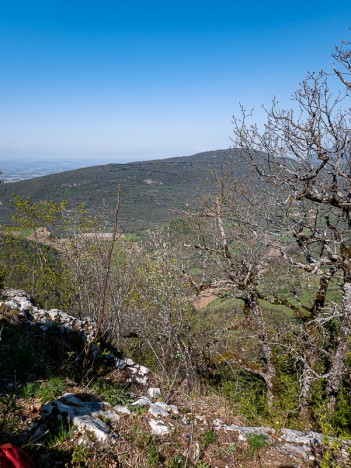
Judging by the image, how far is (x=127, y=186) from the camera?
111 m

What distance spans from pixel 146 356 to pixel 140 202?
8418 centimetres

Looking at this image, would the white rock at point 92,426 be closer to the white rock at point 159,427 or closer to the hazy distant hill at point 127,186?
the white rock at point 159,427

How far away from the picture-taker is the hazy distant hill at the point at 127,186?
3433 inches

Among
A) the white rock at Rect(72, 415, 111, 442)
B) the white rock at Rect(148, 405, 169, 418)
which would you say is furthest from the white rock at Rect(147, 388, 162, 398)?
the white rock at Rect(72, 415, 111, 442)

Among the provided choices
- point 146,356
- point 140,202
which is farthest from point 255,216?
point 140,202

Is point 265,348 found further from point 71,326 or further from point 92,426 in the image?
point 92,426

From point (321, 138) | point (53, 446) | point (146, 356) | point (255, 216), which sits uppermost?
point (321, 138)

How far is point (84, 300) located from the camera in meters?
14.1

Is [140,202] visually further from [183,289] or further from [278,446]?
[278,446]

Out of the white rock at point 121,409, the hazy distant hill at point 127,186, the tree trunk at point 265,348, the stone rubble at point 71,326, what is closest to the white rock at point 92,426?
the white rock at point 121,409

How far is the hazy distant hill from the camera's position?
3433 inches

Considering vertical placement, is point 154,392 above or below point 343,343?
above

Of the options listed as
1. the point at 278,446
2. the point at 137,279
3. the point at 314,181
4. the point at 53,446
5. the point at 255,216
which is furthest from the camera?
the point at 137,279

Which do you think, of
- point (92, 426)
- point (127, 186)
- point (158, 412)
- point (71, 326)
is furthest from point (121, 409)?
point (127, 186)
